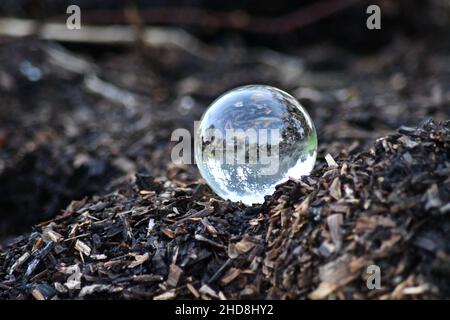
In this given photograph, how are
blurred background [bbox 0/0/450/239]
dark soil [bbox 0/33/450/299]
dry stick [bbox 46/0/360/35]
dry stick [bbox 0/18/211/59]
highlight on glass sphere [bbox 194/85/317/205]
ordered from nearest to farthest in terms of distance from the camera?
dark soil [bbox 0/33/450/299], highlight on glass sphere [bbox 194/85/317/205], blurred background [bbox 0/0/450/239], dry stick [bbox 0/18/211/59], dry stick [bbox 46/0/360/35]

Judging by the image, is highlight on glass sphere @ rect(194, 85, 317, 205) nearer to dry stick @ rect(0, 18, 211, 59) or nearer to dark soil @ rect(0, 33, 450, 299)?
dark soil @ rect(0, 33, 450, 299)

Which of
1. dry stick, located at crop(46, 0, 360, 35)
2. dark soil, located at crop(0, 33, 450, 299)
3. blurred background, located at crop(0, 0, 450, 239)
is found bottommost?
dark soil, located at crop(0, 33, 450, 299)

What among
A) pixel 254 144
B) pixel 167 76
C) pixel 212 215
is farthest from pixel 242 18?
pixel 212 215

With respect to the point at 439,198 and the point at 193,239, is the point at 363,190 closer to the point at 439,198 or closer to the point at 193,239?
the point at 439,198

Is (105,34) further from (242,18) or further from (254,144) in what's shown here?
(254,144)

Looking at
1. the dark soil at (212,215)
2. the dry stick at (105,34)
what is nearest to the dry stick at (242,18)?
the dry stick at (105,34)

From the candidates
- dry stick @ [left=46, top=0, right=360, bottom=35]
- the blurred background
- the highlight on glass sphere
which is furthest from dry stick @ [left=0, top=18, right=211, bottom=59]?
the highlight on glass sphere

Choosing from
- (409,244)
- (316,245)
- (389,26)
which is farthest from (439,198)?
(389,26)
